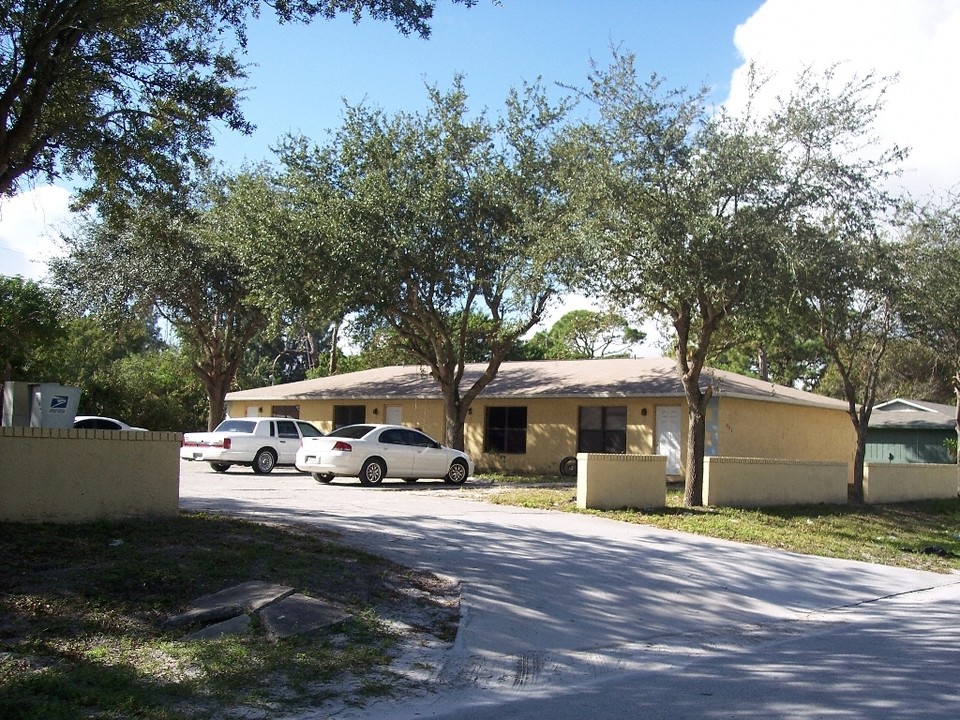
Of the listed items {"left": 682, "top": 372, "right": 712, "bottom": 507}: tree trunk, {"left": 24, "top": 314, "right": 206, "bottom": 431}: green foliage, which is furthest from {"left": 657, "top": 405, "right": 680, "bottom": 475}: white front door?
{"left": 24, "top": 314, "right": 206, "bottom": 431}: green foliage

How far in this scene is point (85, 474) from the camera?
10.7 m

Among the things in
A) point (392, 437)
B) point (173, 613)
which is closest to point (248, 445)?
point (392, 437)

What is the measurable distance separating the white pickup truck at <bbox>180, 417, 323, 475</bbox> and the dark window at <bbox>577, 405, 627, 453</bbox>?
8.63 meters

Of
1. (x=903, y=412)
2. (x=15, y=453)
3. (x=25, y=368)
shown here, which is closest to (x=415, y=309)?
(x=25, y=368)

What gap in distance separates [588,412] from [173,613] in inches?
833

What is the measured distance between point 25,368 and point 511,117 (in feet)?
53.0

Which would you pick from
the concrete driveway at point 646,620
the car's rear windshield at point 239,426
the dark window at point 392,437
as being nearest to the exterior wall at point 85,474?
the concrete driveway at point 646,620

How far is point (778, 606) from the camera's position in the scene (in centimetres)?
1117

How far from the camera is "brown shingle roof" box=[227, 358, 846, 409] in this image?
2644 cm

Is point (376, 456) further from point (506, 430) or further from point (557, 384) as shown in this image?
point (506, 430)

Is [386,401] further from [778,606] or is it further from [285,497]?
[778,606]

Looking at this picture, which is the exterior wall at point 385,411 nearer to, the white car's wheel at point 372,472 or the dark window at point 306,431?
the dark window at point 306,431

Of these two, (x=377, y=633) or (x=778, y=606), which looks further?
(x=778, y=606)

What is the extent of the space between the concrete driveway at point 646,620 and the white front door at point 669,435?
10.4 metres
